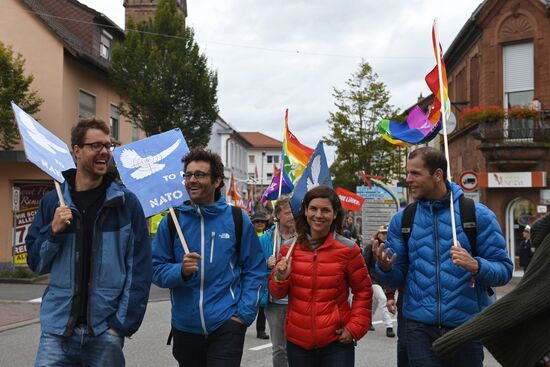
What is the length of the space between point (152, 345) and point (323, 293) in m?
5.51

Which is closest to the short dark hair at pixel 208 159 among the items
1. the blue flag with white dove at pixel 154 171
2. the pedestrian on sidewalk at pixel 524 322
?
the blue flag with white dove at pixel 154 171

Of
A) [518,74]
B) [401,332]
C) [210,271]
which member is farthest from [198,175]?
[518,74]

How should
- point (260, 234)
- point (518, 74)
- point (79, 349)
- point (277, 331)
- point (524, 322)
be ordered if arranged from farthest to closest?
point (518, 74)
point (260, 234)
point (277, 331)
point (79, 349)
point (524, 322)

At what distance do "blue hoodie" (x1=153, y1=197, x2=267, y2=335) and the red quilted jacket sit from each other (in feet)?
0.72

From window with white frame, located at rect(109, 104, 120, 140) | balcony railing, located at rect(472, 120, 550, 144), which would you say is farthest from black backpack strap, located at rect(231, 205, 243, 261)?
window with white frame, located at rect(109, 104, 120, 140)

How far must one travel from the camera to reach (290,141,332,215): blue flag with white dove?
17.2 feet

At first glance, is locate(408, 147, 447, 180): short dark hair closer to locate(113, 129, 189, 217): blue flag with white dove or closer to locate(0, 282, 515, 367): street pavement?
locate(113, 129, 189, 217): blue flag with white dove

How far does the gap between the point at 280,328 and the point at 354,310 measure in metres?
1.98

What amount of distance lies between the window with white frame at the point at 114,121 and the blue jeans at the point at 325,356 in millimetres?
24154

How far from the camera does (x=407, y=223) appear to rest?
448cm

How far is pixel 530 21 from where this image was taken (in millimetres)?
23156

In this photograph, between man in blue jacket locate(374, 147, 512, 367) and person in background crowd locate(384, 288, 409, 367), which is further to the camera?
person in background crowd locate(384, 288, 409, 367)

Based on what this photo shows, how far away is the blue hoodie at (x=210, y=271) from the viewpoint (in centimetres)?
434

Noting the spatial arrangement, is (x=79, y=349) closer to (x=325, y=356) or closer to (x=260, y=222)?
(x=325, y=356)
